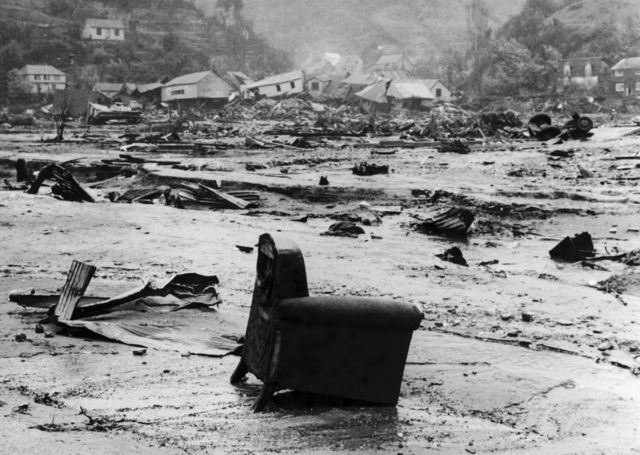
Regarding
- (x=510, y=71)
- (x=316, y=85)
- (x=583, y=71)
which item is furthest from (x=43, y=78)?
(x=583, y=71)

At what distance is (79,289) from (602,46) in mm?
80907

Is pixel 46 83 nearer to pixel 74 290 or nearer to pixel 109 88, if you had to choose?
pixel 109 88

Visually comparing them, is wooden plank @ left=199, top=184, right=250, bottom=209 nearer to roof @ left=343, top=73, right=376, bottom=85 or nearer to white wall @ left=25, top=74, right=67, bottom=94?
white wall @ left=25, top=74, right=67, bottom=94

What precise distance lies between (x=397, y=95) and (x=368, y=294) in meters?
58.7

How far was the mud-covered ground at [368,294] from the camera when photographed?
353 cm

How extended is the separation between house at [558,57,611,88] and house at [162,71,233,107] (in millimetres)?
32114

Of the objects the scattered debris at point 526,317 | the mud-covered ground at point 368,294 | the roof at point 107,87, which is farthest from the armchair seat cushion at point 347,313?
the roof at point 107,87

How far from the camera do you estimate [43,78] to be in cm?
6569

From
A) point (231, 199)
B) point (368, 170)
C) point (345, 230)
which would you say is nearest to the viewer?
point (345, 230)

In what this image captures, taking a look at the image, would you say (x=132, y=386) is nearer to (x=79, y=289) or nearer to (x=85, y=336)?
(x=85, y=336)

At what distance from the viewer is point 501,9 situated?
140 meters

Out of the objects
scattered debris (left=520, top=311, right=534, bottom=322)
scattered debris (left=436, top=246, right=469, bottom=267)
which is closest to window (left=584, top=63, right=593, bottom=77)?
scattered debris (left=436, top=246, right=469, bottom=267)

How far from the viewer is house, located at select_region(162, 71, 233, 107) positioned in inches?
2534

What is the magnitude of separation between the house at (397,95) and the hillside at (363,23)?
177ft
